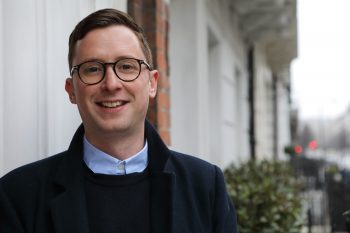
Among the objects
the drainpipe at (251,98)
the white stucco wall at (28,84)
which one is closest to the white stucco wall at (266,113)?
the drainpipe at (251,98)

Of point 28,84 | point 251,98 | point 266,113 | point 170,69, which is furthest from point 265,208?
point 266,113

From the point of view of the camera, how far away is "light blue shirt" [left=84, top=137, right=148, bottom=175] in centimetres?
192

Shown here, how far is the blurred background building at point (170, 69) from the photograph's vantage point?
242cm

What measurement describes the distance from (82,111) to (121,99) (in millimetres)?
142

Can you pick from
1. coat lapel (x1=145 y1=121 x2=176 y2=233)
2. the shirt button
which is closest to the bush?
coat lapel (x1=145 y1=121 x2=176 y2=233)

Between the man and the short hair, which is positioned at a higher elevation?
the short hair

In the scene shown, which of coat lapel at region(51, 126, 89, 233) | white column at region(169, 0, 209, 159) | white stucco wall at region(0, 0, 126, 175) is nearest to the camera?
coat lapel at region(51, 126, 89, 233)

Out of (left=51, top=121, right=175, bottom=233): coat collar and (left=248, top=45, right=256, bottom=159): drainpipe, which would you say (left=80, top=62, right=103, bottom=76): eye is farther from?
(left=248, top=45, right=256, bottom=159): drainpipe

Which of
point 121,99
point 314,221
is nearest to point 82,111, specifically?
point 121,99

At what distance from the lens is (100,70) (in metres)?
1.87

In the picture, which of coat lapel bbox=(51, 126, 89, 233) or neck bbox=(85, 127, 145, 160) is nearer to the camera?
coat lapel bbox=(51, 126, 89, 233)

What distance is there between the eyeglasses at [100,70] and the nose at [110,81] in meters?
0.01

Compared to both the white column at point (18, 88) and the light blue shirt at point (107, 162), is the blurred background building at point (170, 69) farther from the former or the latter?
the light blue shirt at point (107, 162)

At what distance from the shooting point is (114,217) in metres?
1.86
